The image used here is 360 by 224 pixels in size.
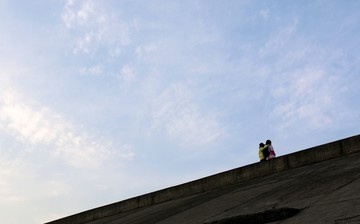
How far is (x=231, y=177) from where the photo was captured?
9109mm

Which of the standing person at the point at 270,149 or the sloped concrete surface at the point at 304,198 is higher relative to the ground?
the standing person at the point at 270,149

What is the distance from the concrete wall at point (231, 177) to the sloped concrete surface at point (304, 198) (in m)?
0.29

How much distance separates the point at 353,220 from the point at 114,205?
329 inches

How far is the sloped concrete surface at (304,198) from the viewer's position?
4.07m

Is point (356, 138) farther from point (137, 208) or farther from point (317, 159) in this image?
point (137, 208)

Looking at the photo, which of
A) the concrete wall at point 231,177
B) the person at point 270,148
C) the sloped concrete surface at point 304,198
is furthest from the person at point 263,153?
the sloped concrete surface at point 304,198

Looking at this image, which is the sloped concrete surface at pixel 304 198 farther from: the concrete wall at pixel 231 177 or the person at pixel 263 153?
the person at pixel 263 153

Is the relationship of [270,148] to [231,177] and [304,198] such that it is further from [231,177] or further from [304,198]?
[304,198]

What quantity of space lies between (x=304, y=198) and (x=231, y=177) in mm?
4071

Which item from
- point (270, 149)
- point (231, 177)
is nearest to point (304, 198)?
point (231, 177)

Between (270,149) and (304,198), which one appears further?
(270,149)

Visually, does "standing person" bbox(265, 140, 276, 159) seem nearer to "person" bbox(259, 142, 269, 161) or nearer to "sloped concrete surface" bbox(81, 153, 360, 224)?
"person" bbox(259, 142, 269, 161)

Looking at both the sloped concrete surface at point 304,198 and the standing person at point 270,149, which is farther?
the standing person at point 270,149

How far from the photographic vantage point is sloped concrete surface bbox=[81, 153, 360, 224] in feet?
13.4
